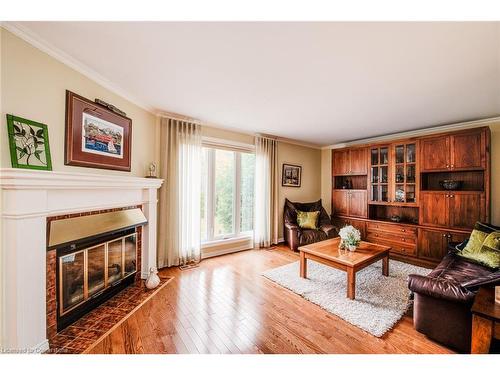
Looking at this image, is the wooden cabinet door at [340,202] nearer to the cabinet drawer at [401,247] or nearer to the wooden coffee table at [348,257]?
the cabinet drawer at [401,247]

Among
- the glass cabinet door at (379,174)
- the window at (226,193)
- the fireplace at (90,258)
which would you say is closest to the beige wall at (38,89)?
the fireplace at (90,258)

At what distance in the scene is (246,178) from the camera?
13.8 ft

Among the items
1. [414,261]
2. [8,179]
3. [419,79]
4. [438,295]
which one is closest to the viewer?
[8,179]

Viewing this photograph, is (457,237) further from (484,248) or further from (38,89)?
(38,89)

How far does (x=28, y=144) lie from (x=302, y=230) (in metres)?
4.00

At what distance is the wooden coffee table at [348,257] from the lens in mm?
2268

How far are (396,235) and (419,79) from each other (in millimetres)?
2863

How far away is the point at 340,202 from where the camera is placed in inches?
188

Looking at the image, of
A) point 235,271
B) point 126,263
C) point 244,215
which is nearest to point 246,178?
point 244,215

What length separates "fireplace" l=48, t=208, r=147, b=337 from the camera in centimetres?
170

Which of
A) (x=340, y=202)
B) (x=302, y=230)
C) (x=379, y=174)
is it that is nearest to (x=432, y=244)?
(x=379, y=174)

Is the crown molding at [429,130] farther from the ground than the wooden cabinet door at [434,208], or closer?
farther from the ground

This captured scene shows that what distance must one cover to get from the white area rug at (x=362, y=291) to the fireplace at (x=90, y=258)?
6.16 ft

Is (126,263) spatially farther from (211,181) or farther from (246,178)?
(246,178)
